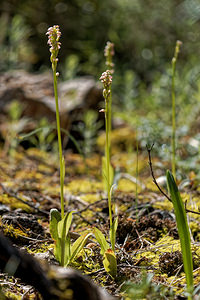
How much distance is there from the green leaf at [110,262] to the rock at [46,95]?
2.28m

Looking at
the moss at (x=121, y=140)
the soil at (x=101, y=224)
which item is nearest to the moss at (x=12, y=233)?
the soil at (x=101, y=224)

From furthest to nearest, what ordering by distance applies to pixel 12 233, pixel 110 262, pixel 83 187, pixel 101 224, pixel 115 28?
pixel 115 28 → pixel 83 187 → pixel 101 224 → pixel 12 233 → pixel 110 262

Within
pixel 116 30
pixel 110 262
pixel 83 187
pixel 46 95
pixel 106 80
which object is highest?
pixel 116 30

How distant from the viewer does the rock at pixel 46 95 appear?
355 cm

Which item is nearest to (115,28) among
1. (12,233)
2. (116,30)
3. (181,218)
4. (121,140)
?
(116,30)

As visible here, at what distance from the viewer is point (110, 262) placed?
1209mm

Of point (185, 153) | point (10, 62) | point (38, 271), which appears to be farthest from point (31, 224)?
point (10, 62)

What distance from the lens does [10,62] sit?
4109mm

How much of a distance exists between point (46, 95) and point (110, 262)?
2877 millimetres

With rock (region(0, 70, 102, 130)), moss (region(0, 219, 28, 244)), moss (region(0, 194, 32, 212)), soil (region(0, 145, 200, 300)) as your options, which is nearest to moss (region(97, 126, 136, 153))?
A: rock (region(0, 70, 102, 130))

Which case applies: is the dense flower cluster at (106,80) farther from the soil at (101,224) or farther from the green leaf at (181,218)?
the soil at (101,224)

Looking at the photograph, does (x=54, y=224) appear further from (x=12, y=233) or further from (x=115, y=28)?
(x=115, y=28)

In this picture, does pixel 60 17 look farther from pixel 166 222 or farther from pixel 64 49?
pixel 166 222

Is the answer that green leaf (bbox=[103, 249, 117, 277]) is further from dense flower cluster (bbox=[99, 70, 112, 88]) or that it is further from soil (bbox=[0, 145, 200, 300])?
dense flower cluster (bbox=[99, 70, 112, 88])
